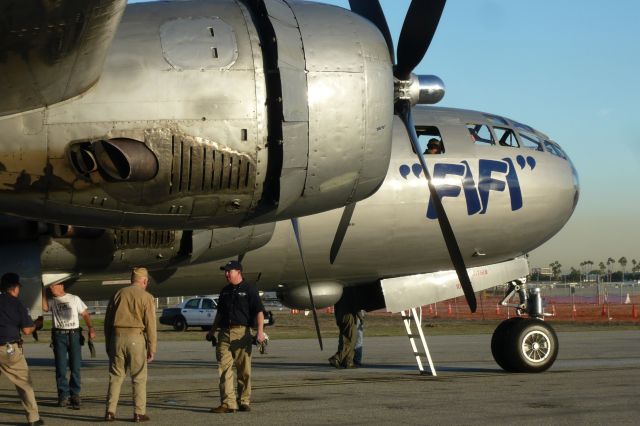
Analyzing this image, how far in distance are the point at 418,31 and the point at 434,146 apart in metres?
7.45

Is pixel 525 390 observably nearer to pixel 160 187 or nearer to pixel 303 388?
pixel 303 388

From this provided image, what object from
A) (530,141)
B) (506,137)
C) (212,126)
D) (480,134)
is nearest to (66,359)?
(212,126)

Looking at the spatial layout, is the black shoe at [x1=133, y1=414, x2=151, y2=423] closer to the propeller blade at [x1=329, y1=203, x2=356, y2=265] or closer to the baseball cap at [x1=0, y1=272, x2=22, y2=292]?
the baseball cap at [x1=0, y1=272, x2=22, y2=292]

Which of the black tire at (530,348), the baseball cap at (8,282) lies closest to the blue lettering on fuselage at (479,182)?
the black tire at (530,348)

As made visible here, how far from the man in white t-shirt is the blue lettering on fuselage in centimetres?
721

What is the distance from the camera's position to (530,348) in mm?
18766

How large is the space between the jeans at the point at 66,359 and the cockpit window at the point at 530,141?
10275 millimetres

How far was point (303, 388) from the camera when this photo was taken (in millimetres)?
16578

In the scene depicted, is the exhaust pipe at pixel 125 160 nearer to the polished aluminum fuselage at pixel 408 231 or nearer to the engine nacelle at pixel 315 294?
the polished aluminum fuselage at pixel 408 231

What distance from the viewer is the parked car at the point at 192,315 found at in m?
48.2

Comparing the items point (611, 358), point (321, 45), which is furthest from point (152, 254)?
point (611, 358)

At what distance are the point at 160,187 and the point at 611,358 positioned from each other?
16.5 m

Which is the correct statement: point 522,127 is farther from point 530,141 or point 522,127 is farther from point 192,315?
point 192,315

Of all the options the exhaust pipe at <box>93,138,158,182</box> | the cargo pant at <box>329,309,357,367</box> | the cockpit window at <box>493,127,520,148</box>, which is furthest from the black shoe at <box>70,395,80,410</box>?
the cockpit window at <box>493,127,520,148</box>
